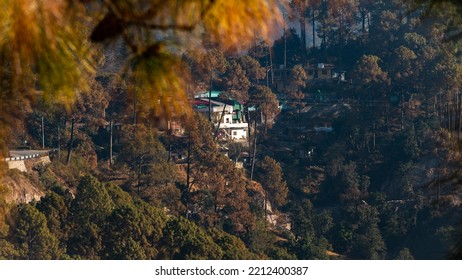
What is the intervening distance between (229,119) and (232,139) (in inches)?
24.6

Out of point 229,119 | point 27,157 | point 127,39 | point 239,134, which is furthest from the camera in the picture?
point 239,134

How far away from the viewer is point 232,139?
18.2m

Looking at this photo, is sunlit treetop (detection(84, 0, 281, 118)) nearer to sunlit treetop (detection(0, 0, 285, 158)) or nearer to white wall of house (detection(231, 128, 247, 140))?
sunlit treetop (detection(0, 0, 285, 158))

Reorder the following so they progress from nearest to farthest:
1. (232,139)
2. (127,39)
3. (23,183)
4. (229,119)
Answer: (127,39)
(23,183)
(232,139)
(229,119)

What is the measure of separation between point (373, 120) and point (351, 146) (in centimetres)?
72

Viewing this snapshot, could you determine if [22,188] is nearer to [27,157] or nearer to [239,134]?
Result: [27,157]

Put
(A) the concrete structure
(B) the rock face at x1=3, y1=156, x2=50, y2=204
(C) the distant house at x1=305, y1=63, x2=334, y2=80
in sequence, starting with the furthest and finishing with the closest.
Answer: (C) the distant house at x1=305, y1=63, x2=334, y2=80 → (A) the concrete structure → (B) the rock face at x1=3, y1=156, x2=50, y2=204

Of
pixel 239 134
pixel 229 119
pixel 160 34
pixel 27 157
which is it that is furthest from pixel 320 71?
pixel 160 34

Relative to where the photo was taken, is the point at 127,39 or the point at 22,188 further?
the point at 22,188

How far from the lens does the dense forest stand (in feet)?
4.59

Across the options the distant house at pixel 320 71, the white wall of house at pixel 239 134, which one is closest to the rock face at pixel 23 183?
the white wall of house at pixel 239 134

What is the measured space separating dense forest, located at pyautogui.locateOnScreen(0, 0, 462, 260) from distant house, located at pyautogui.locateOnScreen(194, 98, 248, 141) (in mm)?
183

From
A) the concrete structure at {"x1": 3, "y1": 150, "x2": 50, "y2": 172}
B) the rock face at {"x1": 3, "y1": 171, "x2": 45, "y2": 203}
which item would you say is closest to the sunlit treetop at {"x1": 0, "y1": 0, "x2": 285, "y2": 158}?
the rock face at {"x1": 3, "y1": 171, "x2": 45, "y2": 203}

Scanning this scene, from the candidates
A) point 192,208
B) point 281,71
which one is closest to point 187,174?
point 192,208
